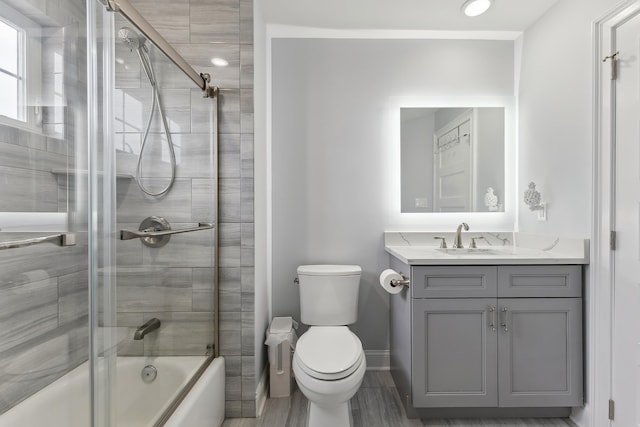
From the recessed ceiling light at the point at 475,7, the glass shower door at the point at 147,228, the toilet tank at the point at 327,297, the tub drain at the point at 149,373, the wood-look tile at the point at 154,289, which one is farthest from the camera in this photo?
the toilet tank at the point at 327,297

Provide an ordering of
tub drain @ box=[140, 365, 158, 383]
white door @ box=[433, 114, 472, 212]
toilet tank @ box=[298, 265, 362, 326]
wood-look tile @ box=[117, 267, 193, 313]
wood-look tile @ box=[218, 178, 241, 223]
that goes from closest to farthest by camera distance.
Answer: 1. wood-look tile @ box=[117, 267, 193, 313]
2. tub drain @ box=[140, 365, 158, 383]
3. wood-look tile @ box=[218, 178, 241, 223]
4. toilet tank @ box=[298, 265, 362, 326]
5. white door @ box=[433, 114, 472, 212]

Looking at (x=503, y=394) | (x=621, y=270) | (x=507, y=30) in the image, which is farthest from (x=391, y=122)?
(x=503, y=394)

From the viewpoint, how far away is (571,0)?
1.91m

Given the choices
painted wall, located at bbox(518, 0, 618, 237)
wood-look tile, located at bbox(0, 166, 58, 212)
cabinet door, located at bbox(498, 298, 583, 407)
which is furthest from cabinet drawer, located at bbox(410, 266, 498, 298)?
wood-look tile, located at bbox(0, 166, 58, 212)

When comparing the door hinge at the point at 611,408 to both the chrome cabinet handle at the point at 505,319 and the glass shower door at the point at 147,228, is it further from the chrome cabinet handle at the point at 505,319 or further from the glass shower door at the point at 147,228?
the glass shower door at the point at 147,228

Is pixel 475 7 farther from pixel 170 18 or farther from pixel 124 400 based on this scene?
pixel 124 400

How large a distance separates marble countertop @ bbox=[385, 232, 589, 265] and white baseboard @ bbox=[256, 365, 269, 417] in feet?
3.60

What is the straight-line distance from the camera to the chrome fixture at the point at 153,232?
1.15 metres

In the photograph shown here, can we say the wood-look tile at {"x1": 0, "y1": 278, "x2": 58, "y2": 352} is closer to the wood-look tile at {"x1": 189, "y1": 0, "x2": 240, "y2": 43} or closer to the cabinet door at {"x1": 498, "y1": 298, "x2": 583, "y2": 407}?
the wood-look tile at {"x1": 189, "y1": 0, "x2": 240, "y2": 43}

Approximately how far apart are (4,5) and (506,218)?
9.18ft

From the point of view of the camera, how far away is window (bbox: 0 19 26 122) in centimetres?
106

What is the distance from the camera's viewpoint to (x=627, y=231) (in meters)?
1.59

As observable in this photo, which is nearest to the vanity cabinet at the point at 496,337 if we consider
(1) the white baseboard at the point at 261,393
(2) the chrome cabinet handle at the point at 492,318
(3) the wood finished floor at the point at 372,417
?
(2) the chrome cabinet handle at the point at 492,318

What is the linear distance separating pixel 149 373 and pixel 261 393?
942 millimetres
